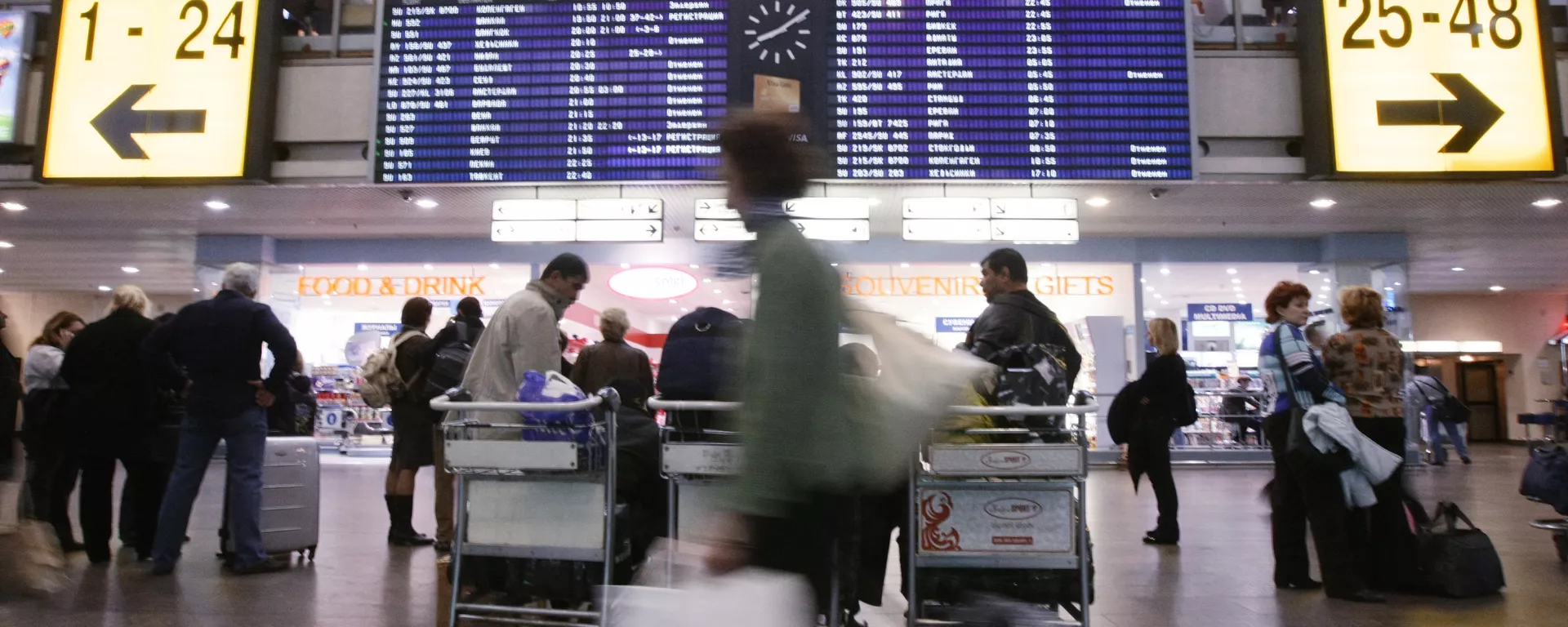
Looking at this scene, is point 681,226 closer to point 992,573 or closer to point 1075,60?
point 1075,60

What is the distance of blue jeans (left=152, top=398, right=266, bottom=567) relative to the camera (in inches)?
194

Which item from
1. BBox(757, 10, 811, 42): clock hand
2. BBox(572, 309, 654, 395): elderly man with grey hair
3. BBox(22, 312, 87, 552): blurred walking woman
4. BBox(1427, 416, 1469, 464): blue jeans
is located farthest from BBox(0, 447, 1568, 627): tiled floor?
BBox(1427, 416, 1469, 464): blue jeans

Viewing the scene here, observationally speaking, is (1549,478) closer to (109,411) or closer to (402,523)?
(402,523)

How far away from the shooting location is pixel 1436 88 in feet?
24.6

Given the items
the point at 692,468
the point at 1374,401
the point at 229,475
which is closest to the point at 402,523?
the point at 229,475

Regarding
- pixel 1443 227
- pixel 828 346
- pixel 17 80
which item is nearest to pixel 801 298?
pixel 828 346

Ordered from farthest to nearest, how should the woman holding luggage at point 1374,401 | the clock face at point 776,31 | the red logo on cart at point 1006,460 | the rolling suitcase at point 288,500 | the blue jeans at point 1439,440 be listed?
the blue jeans at point 1439,440
the clock face at point 776,31
the rolling suitcase at point 288,500
the woman holding luggage at point 1374,401
the red logo on cart at point 1006,460

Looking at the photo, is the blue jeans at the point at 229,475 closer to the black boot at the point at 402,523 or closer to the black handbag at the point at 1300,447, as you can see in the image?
the black boot at the point at 402,523

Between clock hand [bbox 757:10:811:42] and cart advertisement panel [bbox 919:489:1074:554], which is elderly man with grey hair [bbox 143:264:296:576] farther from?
clock hand [bbox 757:10:811:42]

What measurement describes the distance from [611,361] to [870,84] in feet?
10.3

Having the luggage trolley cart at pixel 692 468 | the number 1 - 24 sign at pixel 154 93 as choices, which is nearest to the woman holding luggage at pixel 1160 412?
the luggage trolley cart at pixel 692 468

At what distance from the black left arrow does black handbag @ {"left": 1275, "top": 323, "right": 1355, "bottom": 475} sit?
8054 millimetres

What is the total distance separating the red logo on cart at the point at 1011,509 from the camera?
3.17 meters

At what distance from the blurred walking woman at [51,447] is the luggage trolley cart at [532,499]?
3.46 metres
